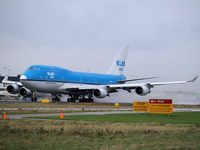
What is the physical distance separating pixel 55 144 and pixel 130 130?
19.6 ft

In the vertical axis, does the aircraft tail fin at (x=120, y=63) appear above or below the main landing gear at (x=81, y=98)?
above

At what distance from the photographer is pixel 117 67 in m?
78.3

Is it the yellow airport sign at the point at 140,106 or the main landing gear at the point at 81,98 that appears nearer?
the yellow airport sign at the point at 140,106

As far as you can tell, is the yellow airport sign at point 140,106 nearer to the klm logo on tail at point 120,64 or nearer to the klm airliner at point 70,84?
the klm airliner at point 70,84

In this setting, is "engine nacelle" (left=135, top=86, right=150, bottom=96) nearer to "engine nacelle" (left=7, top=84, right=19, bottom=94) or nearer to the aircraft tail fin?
the aircraft tail fin

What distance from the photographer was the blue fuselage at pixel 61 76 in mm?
56719

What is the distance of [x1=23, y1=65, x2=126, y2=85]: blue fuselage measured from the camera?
56719 millimetres

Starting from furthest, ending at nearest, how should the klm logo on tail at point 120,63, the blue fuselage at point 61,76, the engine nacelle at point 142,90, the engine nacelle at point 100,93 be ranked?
the klm logo on tail at point 120,63 < the engine nacelle at point 100,93 < the engine nacelle at point 142,90 < the blue fuselage at point 61,76

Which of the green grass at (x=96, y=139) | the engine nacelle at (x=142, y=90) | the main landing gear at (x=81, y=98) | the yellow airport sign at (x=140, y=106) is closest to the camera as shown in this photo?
the green grass at (x=96, y=139)

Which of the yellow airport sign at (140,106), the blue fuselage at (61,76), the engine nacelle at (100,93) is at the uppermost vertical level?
the blue fuselage at (61,76)

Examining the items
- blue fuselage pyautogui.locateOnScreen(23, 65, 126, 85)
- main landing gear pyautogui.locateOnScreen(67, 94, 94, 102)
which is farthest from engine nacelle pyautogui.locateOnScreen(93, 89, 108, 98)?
blue fuselage pyautogui.locateOnScreen(23, 65, 126, 85)

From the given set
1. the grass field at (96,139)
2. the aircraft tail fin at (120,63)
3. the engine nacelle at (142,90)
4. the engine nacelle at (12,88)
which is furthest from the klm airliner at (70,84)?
the grass field at (96,139)

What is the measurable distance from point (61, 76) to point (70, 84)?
2521mm

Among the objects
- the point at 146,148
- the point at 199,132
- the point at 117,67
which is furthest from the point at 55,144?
the point at 117,67
